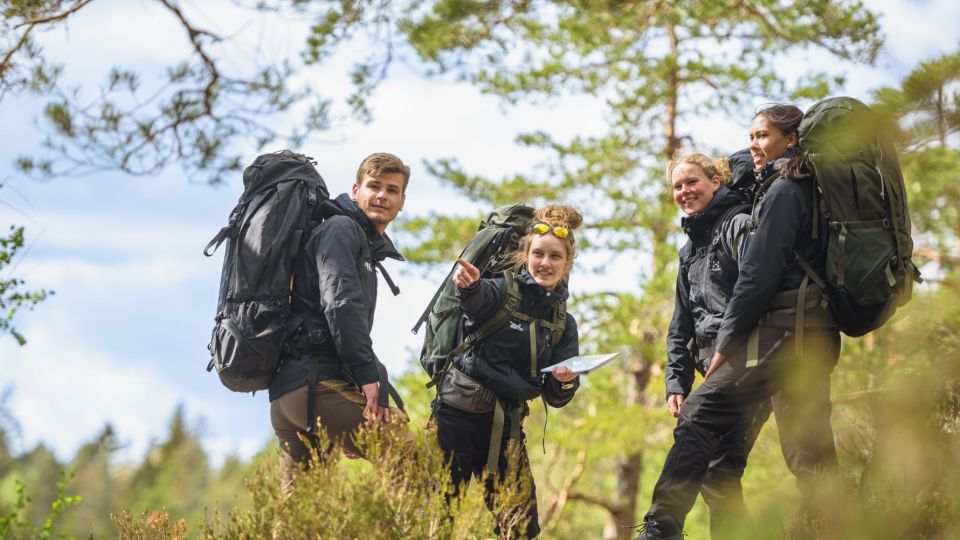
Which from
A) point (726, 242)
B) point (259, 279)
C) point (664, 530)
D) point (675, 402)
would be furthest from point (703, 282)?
point (259, 279)

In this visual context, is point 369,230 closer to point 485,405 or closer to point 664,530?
point 485,405

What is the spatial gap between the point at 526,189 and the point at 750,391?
12.5 metres

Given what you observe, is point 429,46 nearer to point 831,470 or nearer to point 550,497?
point 831,470

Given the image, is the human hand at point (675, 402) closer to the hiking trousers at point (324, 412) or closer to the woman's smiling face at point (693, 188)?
the woman's smiling face at point (693, 188)

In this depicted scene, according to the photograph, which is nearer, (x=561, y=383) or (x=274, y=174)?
(x=274, y=174)

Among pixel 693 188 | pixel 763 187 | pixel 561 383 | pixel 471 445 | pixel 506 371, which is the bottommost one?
pixel 471 445

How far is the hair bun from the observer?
17.0ft

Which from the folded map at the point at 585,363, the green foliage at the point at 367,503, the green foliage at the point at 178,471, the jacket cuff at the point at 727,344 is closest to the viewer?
the green foliage at the point at 367,503

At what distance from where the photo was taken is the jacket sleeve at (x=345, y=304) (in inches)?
172

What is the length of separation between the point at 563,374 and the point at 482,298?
54 cm

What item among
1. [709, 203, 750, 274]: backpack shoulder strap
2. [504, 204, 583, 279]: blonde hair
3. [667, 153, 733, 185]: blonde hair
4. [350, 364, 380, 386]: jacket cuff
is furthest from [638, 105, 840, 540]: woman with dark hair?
[350, 364, 380, 386]: jacket cuff

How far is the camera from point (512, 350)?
489 centimetres

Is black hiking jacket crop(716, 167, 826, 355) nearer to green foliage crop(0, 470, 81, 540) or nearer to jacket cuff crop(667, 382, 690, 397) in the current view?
jacket cuff crop(667, 382, 690, 397)

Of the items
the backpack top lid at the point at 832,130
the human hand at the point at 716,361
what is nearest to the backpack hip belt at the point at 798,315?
the human hand at the point at 716,361
